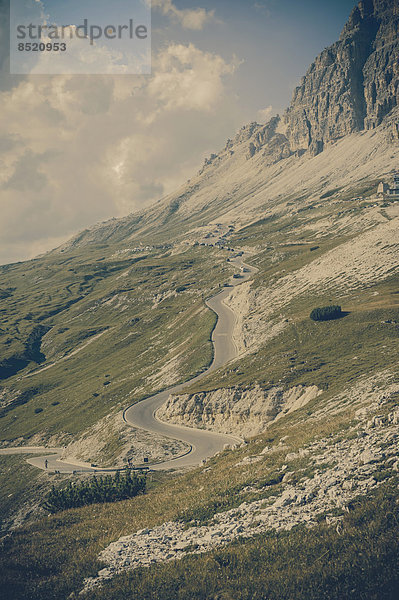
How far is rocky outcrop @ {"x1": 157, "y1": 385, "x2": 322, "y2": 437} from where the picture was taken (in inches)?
2527

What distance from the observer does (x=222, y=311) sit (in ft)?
513

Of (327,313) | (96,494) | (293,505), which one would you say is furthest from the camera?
(327,313)

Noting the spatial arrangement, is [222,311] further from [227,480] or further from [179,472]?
[227,480]

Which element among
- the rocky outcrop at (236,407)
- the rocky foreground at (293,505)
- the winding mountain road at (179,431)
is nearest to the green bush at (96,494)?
the rocky foreground at (293,505)

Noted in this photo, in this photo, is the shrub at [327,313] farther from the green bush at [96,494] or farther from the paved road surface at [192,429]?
the green bush at [96,494]

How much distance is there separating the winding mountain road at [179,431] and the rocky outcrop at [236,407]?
1.98 meters

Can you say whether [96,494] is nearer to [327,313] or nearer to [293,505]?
[293,505]

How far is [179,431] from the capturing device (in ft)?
257

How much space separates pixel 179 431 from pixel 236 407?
45.8ft

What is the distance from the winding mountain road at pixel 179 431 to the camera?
218ft

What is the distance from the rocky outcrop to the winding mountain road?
1.98 metres

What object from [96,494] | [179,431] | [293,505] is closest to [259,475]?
[293,505]

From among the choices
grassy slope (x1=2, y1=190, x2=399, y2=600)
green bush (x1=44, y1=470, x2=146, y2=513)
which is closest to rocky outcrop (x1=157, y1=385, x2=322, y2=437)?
grassy slope (x1=2, y1=190, x2=399, y2=600)

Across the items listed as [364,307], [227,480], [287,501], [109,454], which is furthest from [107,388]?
[287,501]
